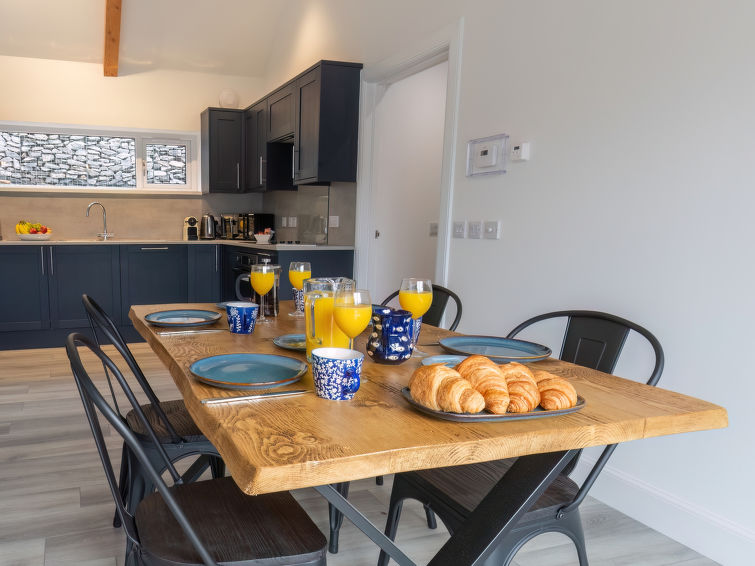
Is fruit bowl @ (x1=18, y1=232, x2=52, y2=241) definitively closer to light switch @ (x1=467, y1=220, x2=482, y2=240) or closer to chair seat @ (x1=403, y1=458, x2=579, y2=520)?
light switch @ (x1=467, y1=220, x2=482, y2=240)

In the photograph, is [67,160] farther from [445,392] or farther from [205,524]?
[445,392]

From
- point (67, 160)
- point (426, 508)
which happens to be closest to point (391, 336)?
point (426, 508)

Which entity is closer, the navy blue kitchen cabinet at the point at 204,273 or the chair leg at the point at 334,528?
the chair leg at the point at 334,528

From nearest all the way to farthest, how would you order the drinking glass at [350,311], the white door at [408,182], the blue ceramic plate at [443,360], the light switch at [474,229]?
the drinking glass at [350,311], the blue ceramic plate at [443,360], the light switch at [474,229], the white door at [408,182]

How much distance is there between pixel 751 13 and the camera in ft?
6.18

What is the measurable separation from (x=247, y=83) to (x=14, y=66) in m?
2.19

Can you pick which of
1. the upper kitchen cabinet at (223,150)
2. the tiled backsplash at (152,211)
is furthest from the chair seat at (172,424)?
the upper kitchen cabinet at (223,150)

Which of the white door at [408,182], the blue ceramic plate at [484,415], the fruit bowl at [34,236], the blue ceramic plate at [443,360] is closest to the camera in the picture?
the blue ceramic plate at [484,415]

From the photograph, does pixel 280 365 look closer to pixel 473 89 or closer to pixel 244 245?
pixel 473 89

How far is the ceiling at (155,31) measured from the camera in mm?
5367

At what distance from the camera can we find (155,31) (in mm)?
5691

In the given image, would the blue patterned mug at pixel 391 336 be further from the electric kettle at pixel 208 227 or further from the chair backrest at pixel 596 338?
the electric kettle at pixel 208 227

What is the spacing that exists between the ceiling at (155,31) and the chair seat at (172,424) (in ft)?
15.0

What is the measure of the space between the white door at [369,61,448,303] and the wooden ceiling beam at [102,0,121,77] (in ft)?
9.26
